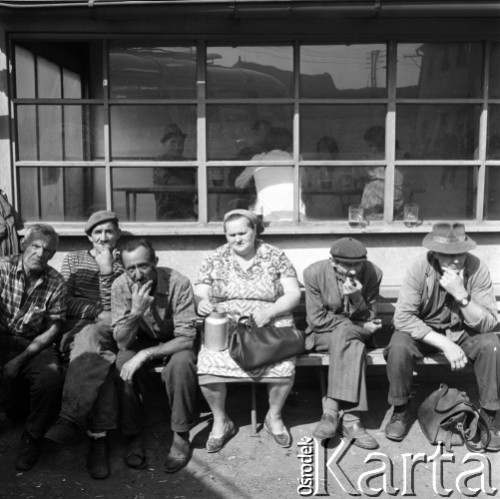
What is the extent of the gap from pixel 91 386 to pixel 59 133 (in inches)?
94.3

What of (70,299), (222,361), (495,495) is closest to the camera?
(495,495)

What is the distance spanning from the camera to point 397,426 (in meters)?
4.59

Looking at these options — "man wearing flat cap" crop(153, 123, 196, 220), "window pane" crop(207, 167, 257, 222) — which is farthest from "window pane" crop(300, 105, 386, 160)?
"man wearing flat cap" crop(153, 123, 196, 220)

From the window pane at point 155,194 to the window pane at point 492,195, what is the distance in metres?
2.56

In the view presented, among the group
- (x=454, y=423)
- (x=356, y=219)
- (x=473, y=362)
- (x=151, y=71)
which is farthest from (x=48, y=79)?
(x=454, y=423)

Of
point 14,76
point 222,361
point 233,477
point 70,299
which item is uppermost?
point 14,76

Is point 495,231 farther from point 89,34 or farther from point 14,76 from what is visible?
point 14,76

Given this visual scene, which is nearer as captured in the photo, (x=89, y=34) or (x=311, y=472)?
(x=311, y=472)

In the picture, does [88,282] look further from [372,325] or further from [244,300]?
[372,325]

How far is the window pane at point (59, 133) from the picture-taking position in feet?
18.4

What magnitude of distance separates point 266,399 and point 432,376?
56.9 inches

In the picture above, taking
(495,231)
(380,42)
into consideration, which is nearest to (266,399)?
(495,231)

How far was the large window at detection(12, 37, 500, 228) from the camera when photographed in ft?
18.3

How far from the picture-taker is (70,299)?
501 centimetres
